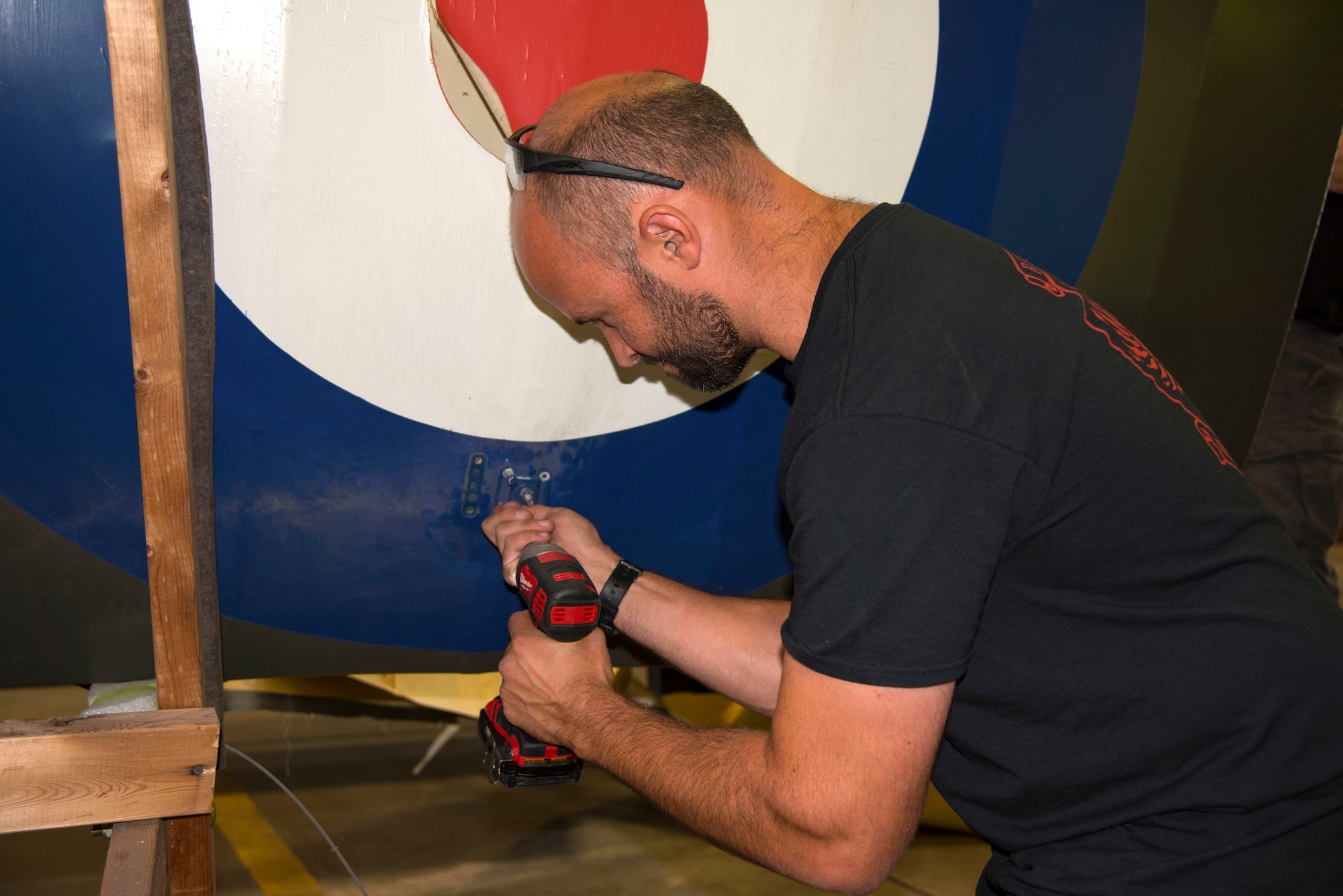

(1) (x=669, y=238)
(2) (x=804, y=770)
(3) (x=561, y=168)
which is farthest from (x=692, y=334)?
(2) (x=804, y=770)

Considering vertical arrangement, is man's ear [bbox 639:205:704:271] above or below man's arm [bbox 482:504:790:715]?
above

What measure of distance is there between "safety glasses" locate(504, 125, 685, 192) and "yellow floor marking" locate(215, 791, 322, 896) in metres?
1.57

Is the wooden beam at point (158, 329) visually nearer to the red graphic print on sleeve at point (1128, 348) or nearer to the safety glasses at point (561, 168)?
the safety glasses at point (561, 168)

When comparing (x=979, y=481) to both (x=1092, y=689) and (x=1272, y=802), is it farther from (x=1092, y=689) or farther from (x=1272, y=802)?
(x=1272, y=802)

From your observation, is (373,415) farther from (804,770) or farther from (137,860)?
(804,770)

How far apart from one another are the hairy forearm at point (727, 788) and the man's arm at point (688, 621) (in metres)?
0.21

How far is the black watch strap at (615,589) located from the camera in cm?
120

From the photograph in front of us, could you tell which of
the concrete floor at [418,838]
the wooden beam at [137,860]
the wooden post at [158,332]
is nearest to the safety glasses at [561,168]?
the wooden post at [158,332]

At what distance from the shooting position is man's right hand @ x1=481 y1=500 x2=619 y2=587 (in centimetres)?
117

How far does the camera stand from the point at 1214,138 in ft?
4.99

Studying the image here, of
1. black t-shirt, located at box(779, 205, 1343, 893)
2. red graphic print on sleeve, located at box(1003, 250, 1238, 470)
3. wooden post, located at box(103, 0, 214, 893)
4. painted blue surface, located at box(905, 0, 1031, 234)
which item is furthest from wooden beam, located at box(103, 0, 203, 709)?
painted blue surface, located at box(905, 0, 1031, 234)

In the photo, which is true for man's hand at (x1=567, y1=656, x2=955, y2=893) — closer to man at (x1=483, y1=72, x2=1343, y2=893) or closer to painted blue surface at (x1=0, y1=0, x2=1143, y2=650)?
man at (x1=483, y1=72, x2=1343, y2=893)

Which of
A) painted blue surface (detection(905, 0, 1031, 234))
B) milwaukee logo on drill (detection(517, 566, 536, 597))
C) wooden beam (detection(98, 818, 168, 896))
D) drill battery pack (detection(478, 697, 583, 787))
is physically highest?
painted blue surface (detection(905, 0, 1031, 234))

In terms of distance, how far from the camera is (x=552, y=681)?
1053mm
